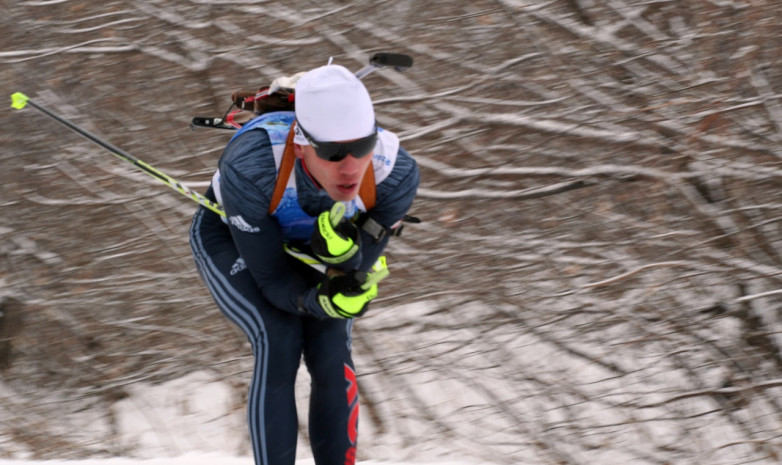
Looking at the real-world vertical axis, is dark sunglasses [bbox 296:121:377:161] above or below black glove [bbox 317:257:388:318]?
above

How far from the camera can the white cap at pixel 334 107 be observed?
2000mm

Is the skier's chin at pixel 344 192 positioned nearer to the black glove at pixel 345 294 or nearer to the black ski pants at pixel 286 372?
the black glove at pixel 345 294

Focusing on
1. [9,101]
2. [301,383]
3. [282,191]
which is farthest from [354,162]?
[9,101]

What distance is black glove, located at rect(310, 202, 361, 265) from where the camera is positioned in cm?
207

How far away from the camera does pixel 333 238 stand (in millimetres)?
2070

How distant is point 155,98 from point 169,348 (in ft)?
5.90

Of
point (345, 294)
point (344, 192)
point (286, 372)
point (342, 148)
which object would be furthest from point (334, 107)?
point (286, 372)

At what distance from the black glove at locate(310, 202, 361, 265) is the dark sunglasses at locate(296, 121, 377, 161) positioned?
13cm

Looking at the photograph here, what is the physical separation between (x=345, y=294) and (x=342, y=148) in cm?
39

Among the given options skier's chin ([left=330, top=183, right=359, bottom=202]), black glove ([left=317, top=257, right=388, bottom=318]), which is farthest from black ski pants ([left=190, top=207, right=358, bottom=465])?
skier's chin ([left=330, top=183, right=359, bottom=202])

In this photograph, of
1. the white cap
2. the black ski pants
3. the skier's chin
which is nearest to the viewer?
the white cap

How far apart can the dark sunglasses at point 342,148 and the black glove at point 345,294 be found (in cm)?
32

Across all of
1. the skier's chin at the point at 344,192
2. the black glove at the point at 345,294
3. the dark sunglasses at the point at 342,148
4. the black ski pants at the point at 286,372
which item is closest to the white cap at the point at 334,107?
the dark sunglasses at the point at 342,148

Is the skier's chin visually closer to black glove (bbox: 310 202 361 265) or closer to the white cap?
black glove (bbox: 310 202 361 265)
